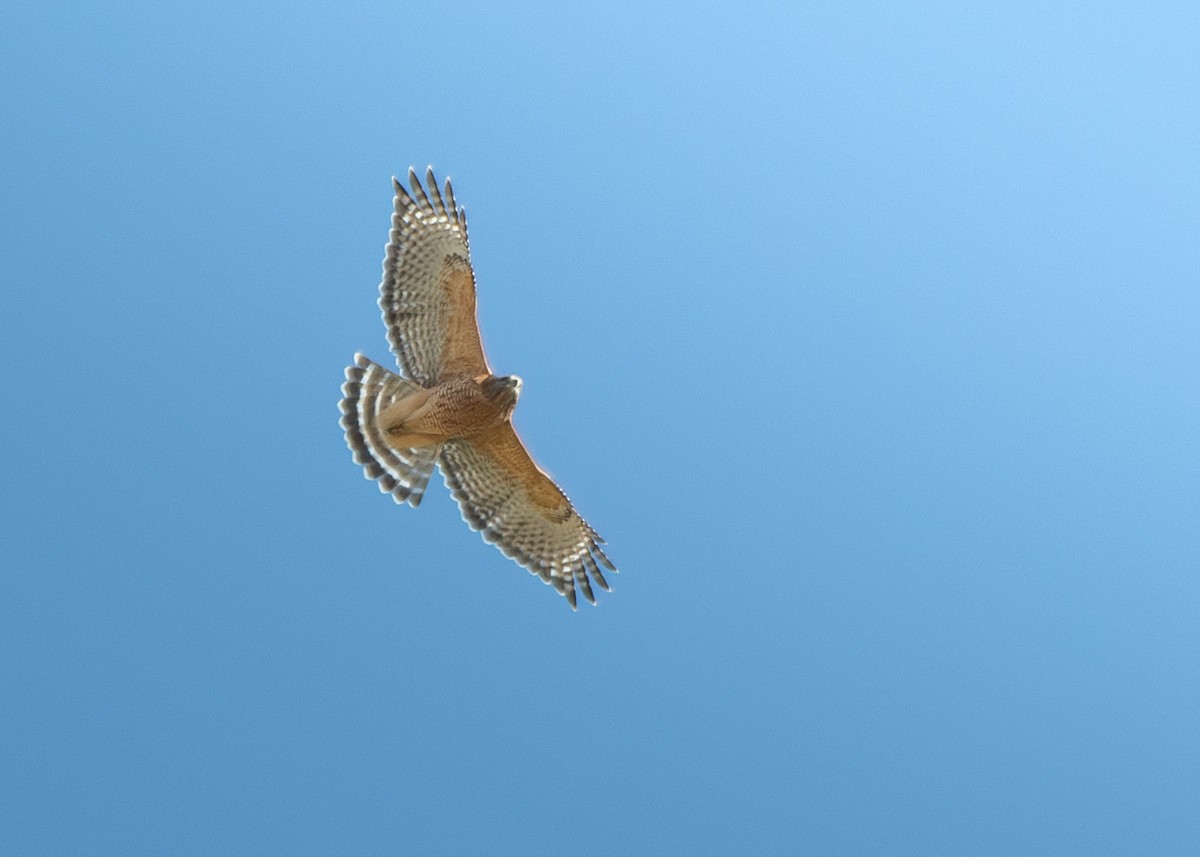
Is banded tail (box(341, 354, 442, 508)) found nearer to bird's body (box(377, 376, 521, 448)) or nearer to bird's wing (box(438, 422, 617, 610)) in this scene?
bird's body (box(377, 376, 521, 448))

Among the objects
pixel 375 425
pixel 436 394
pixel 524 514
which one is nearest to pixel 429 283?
pixel 436 394

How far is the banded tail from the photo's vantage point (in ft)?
30.8

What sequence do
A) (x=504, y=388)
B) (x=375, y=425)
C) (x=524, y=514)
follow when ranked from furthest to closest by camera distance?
1. (x=524, y=514)
2. (x=375, y=425)
3. (x=504, y=388)

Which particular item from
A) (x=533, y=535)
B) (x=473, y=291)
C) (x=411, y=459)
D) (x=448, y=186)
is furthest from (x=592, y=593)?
(x=448, y=186)

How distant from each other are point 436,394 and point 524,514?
1.23m

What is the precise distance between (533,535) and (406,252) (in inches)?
87.2

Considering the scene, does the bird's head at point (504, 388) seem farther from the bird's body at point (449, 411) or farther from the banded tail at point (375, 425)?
the banded tail at point (375, 425)

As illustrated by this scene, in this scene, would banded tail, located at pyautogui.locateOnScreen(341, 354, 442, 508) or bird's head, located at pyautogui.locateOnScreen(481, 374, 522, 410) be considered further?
banded tail, located at pyautogui.locateOnScreen(341, 354, 442, 508)

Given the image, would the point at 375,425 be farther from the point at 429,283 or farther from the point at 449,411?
the point at 429,283

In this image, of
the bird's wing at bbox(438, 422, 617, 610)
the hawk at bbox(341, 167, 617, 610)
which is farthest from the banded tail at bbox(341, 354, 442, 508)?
the bird's wing at bbox(438, 422, 617, 610)

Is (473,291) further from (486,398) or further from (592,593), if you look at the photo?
(592,593)

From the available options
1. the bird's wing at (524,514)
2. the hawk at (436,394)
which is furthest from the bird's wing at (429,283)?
the bird's wing at (524,514)

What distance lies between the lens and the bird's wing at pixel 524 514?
31.6ft

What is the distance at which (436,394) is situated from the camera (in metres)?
9.17
